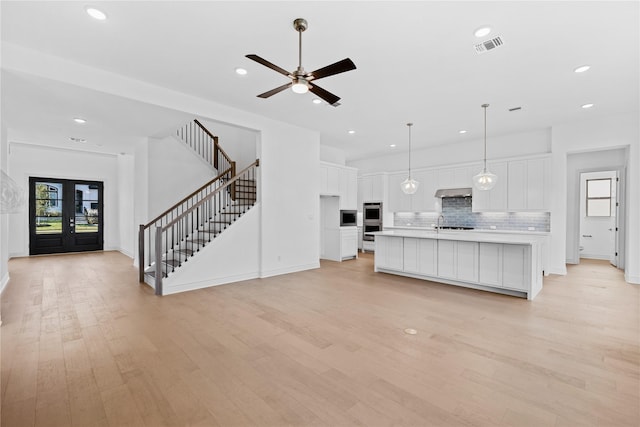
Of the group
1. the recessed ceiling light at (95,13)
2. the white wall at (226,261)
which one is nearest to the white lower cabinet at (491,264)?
the white wall at (226,261)

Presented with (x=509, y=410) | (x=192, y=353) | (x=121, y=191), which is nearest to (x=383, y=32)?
(x=509, y=410)

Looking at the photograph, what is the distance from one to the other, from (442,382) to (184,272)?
4.38 metres

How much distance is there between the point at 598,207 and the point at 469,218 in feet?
12.6

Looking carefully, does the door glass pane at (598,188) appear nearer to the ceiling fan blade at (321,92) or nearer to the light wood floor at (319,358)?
the light wood floor at (319,358)

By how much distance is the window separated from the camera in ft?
27.6

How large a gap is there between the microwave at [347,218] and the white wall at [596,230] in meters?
6.60

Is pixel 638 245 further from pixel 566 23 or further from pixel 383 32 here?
pixel 383 32

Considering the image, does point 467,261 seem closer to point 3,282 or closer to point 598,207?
point 598,207

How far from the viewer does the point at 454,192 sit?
8.20 meters

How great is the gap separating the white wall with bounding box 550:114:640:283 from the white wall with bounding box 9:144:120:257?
13.0 metres

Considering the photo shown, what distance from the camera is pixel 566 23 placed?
121 inches

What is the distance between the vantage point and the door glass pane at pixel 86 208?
32.1 ft

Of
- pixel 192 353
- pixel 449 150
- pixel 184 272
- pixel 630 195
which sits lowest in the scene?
pixel 192 353

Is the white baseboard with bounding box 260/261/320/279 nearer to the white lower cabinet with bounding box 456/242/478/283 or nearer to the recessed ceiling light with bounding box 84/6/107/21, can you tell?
the white lower cabinet with bounding box 456/242/478/283
